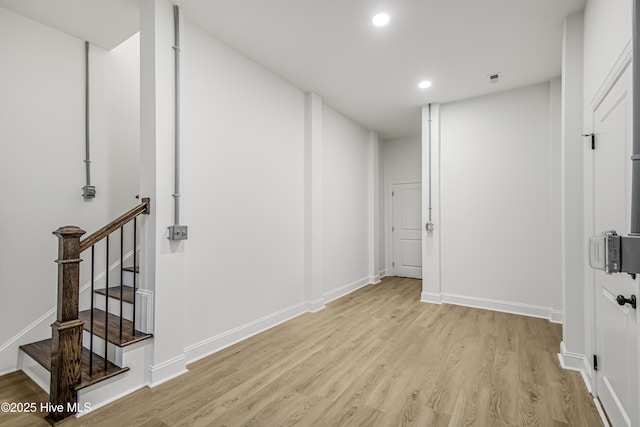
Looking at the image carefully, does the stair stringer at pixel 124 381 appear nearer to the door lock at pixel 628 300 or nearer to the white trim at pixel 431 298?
the door lock at pixel 628 300

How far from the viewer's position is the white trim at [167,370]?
7.57 feet

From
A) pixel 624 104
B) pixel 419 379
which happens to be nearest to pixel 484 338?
pixel 419 379

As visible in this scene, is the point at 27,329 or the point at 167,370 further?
the point at 27,329

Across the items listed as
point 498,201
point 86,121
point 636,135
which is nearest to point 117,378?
point 86,121

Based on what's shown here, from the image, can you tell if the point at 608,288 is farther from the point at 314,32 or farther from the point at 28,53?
the point at 28,53

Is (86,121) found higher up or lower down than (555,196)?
higher up

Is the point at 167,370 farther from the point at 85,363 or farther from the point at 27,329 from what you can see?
the point at 27,329

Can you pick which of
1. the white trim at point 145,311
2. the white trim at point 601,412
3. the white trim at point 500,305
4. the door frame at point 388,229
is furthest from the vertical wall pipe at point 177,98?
the door frame at point 388,229

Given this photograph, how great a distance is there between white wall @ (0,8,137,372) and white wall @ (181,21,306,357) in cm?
114

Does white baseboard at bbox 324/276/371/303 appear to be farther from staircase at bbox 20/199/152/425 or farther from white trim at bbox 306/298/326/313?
staircase at bbox 20/199/152/425

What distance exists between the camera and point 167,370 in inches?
94.5

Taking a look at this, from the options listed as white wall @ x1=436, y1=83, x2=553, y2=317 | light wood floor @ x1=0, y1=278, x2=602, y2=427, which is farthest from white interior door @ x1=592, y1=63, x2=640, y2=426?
white wall @ x1=436, y1=83, x2=553, y2=317

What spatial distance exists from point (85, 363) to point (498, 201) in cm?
475

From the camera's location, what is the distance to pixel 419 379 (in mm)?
2408
